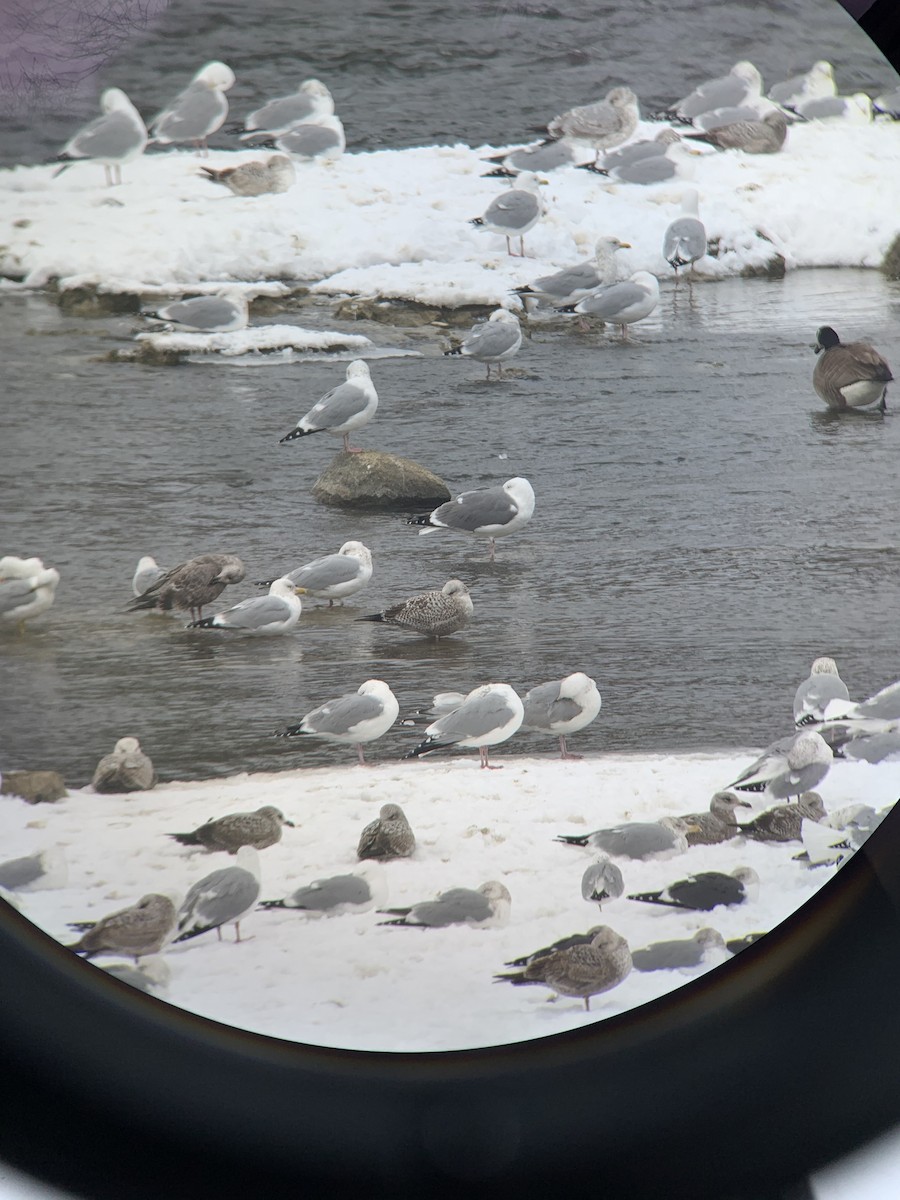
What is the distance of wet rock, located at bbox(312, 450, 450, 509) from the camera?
4.15 feet

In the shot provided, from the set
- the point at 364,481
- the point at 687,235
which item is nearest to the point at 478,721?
the point at 364,481

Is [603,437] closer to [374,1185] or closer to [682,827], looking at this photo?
[682,827]

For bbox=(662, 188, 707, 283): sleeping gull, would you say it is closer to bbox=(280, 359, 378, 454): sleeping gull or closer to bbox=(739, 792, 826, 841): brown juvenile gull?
bbox=(280, 359, 378, 454): sleeping gull

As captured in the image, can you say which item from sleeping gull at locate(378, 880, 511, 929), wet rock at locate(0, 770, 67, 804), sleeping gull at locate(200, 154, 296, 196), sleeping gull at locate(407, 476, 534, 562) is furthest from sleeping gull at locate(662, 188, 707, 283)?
wet rock at locate(0, 770, 67, 804)

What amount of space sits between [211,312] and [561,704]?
1.98 ft

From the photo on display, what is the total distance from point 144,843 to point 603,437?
715 millimetres

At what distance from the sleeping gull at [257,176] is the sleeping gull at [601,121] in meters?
0.31

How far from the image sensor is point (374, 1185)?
1282 millimetres

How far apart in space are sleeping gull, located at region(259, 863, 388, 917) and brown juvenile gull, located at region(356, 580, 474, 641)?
0.28 meters

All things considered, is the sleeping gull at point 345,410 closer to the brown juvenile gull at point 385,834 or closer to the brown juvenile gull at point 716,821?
the brown juvenile gull at point 385,834

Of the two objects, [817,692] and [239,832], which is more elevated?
[817,692]

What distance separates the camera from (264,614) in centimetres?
125

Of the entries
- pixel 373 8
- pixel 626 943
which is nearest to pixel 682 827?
pixel 626 943

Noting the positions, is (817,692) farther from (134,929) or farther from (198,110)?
(198,110)
